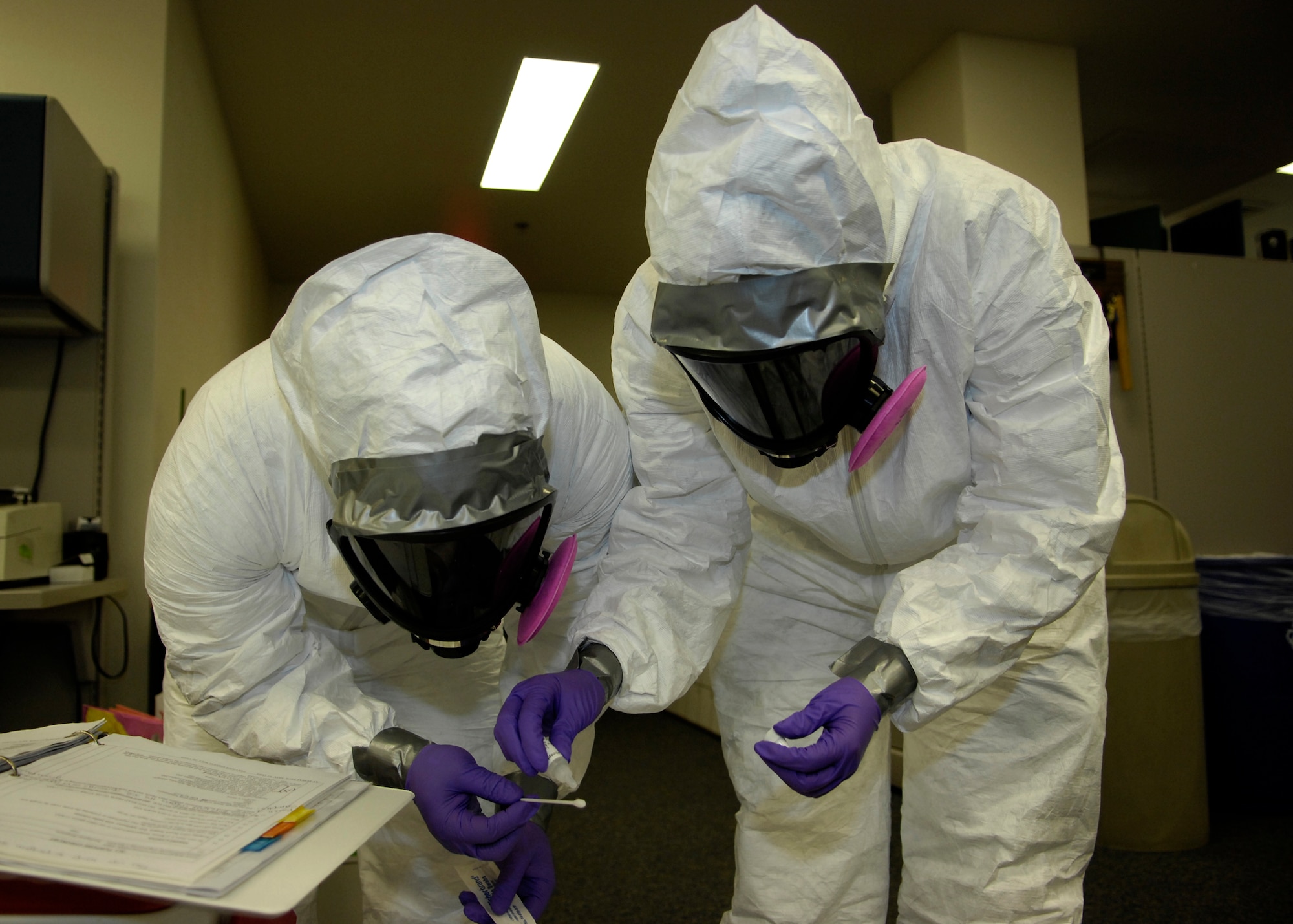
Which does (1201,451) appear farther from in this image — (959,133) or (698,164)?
(698,164)

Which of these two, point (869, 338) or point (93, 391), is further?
point (93, 391)

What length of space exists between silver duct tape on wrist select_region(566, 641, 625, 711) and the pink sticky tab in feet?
1.30

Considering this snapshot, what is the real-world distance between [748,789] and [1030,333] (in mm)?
733

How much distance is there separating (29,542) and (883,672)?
6.16ft

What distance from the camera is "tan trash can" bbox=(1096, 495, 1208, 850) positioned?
2168mm

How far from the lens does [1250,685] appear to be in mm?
2359

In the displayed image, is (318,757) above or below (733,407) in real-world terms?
below

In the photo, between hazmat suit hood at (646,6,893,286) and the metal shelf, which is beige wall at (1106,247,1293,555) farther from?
the metal shelf

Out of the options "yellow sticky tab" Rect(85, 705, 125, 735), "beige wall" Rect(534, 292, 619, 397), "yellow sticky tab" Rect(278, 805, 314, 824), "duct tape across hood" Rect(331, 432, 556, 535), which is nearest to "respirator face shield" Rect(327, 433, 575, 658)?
"duct tape across hood" Rect(331, 432, 556, 535)

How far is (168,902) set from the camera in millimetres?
660

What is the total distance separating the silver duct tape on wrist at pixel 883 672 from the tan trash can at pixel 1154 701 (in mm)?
1535

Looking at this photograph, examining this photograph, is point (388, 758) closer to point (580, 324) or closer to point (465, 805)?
point (465, 805)

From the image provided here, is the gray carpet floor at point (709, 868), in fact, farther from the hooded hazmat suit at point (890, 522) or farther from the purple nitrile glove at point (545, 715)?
the purple nitrile glove at point (545, 715)

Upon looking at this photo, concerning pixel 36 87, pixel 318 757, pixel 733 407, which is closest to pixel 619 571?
pixel 733 407
